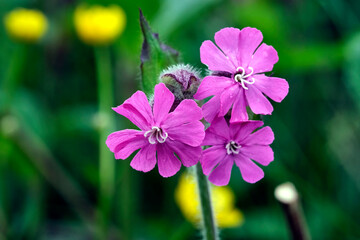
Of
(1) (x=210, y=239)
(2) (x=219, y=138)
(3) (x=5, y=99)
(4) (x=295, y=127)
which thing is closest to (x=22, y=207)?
(3) (x=5, y=99)

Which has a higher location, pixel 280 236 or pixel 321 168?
pixel 321 168

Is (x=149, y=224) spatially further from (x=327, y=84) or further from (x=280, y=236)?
(x=327, y=84)

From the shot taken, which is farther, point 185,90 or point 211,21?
point 211,21

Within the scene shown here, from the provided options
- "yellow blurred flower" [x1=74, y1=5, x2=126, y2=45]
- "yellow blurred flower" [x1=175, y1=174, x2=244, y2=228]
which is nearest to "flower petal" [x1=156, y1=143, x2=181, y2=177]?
"yellow blurred flower" [x1=175, y1=174, x2=244, y2=228]

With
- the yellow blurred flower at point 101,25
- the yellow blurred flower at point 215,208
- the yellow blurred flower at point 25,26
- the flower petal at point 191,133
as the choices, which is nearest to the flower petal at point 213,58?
the flower petal at point 191,133

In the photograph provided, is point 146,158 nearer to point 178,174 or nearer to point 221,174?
point 221,174

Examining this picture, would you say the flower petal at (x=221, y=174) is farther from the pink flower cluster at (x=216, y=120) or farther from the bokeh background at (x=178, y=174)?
the bokeh background at (x=178, y=174)

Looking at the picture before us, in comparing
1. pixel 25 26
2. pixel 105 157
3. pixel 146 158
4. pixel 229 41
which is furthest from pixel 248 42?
pixel 25 26
